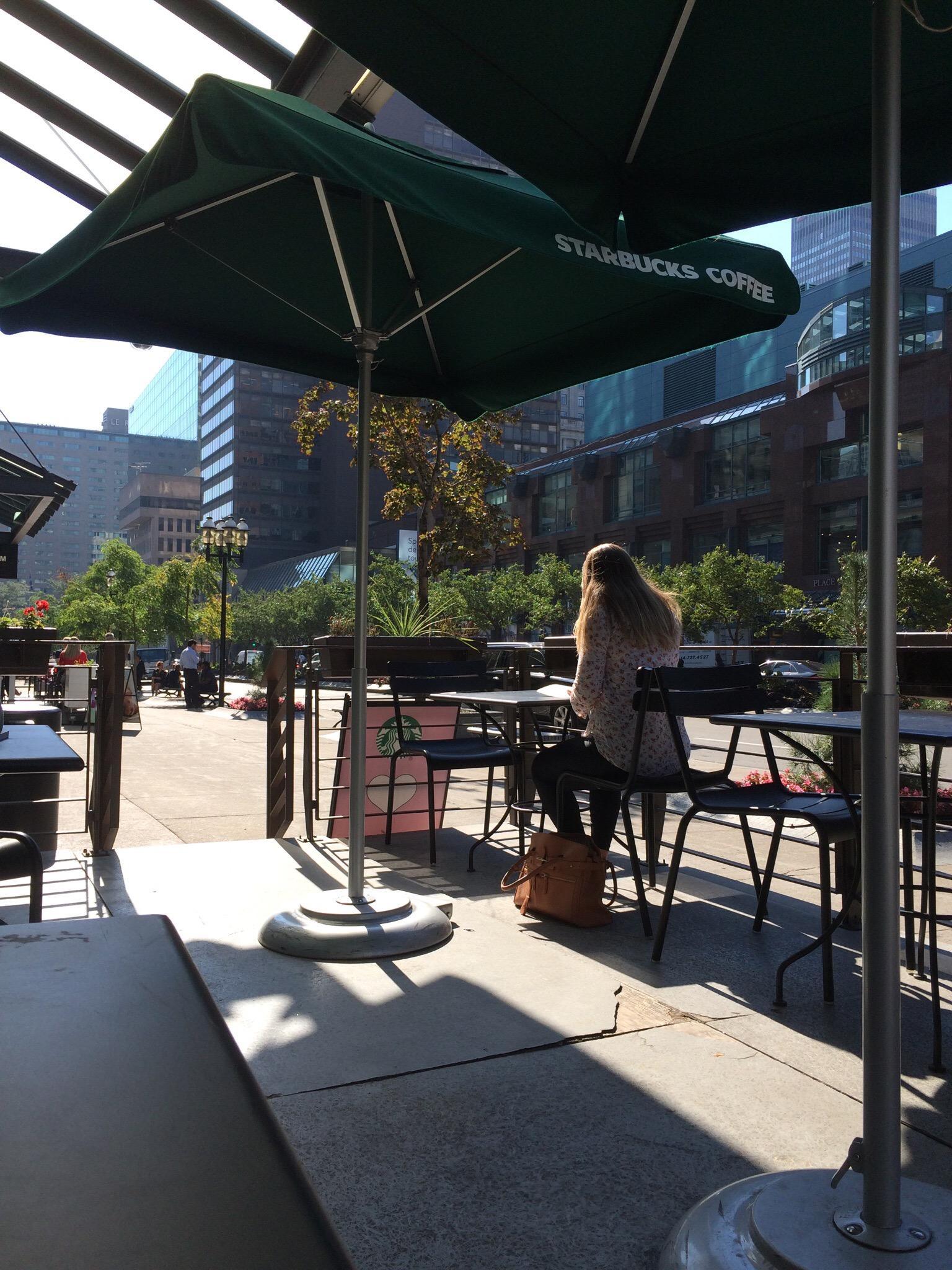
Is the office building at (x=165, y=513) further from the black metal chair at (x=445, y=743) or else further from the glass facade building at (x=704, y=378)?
the black metal chair at (x=445, y=743)

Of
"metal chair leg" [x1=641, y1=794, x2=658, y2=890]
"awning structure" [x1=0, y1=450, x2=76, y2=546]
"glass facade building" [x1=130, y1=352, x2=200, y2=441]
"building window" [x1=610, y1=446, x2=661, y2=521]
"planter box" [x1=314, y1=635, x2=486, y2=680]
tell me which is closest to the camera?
"metal chair leg" [x1=641, y1=794, x2=658, y2=890]

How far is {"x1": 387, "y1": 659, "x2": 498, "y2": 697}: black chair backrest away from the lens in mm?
5984

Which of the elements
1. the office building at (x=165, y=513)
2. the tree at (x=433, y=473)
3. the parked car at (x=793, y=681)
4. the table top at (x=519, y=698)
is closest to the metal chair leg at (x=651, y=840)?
the table top at (x=519, y=698)

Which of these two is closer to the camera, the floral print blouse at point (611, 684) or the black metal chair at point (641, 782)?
the black metal chair at point (641, 782)

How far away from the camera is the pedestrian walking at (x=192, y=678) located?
85.8 feet

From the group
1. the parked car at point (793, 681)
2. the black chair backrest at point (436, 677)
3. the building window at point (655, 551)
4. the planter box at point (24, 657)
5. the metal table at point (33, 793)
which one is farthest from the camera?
the building window at point (655, 551)

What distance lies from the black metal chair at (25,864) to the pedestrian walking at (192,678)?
939 inches

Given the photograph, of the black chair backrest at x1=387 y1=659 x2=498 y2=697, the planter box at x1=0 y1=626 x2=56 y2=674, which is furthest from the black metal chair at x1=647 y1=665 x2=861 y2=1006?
the planter box at x1=0 y1=626 x2=56 y2=674

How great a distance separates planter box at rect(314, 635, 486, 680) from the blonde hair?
1.90m

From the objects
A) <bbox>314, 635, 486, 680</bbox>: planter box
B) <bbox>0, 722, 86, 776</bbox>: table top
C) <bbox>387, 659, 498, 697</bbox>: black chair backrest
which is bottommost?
<bbox>0, 722, 86, 776</bbox>: table top

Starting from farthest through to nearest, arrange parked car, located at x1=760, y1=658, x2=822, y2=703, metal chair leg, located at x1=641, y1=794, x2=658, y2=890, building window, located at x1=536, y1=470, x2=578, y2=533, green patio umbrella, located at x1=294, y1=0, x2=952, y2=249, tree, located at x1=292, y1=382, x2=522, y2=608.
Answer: building window, located at x1=536, y1=470, x2=578, y2=533
parked car, located at x1=760, y1=658, x2=822, y2=703
tree, located at x1=292, y1=382, x2=522, y2=608
metal chair leg, located at x1=641, y1=794, x2=658, y2=890
green patio umbrella, located at x1=294, y1=0, x2=952, y2=249

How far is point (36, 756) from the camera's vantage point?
9.60ft

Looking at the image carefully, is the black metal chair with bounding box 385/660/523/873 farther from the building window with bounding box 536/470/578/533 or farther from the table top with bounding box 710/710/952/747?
the building window with bounding box 536/470/578/533

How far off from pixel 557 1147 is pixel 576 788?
246 centimetres
